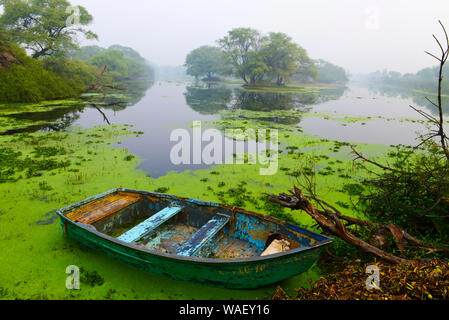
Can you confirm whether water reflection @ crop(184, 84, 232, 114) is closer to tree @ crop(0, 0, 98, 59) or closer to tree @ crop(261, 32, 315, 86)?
tree @ crop(0, 0, 98, 59)

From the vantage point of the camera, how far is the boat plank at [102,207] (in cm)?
564

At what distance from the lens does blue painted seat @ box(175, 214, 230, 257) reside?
4.57 metres

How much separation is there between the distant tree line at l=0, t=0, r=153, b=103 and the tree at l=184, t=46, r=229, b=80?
58.2m

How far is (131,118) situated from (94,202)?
15696 millimetres

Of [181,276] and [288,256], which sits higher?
[288,256]

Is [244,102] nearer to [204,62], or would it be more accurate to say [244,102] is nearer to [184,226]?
[184,226]

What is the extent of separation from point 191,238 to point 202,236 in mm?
220

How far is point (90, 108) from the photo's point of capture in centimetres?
2486

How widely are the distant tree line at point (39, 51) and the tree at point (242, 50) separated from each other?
37089 millimetres

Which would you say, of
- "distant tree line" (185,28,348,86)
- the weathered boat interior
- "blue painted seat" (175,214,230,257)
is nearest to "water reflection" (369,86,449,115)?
"distant tree line" (185,28,348,86)

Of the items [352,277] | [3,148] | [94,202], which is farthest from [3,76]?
[352,277]

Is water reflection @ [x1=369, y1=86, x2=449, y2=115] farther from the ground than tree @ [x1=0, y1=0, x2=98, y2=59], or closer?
closer

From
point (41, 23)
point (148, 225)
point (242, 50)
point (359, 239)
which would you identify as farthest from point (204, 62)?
point (359, 239)
